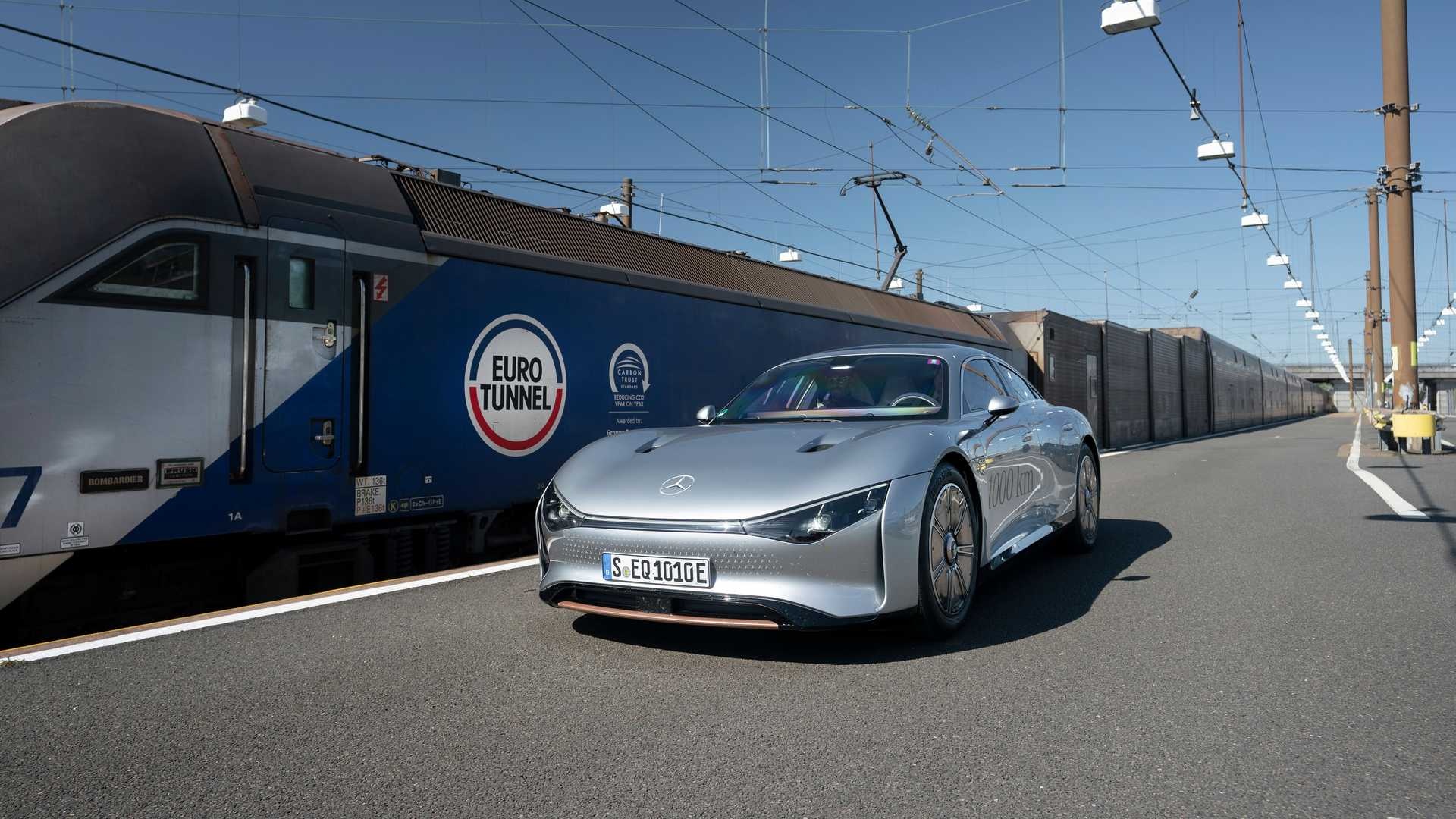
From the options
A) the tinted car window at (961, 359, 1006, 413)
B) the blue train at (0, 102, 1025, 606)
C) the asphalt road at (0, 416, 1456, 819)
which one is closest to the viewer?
the asphalt road at (0, 416, 1456, 819)

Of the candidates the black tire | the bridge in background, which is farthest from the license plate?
the bridge in background

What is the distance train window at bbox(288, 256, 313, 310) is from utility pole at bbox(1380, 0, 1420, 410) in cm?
1828

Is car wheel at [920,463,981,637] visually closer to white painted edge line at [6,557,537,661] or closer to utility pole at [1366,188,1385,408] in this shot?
white painted edge line at [6,557,537,661]

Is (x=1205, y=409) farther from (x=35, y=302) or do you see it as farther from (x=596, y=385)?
(x=35, y=302)

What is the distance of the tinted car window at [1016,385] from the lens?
228 inches

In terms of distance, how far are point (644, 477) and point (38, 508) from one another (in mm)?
2834

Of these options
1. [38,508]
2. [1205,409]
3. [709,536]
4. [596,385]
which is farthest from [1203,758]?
[1205,409]

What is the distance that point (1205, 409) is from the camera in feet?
125

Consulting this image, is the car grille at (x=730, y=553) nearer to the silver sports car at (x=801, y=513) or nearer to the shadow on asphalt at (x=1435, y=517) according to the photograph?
the silver sports car at (x=801, y=513)

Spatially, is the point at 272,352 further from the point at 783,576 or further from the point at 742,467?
the point at 783,576

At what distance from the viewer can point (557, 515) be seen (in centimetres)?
390

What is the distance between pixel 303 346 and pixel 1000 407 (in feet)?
12.9

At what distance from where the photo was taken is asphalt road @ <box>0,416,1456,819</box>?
2.41 m

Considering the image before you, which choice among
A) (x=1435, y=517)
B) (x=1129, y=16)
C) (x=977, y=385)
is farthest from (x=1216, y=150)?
(x=977, y=385)
